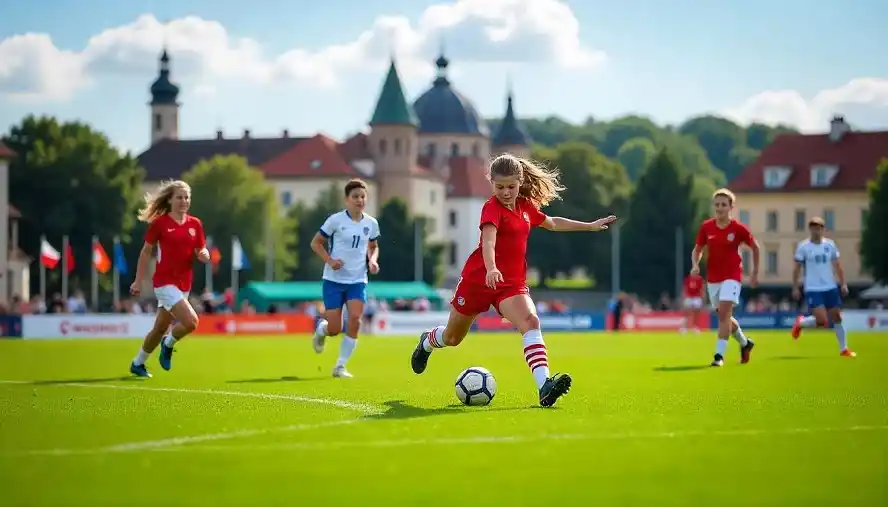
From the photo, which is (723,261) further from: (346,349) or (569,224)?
(569,224)

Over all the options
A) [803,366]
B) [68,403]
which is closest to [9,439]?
[68,403]

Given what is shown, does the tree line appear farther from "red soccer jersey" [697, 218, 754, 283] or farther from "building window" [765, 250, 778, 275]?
"red soccer jersey" [697, 218, 754, 283]

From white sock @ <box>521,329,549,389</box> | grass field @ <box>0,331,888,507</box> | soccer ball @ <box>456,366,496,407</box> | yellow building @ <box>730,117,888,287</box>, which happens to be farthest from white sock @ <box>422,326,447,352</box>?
yellow building @ <box>730,117,888,287</box>

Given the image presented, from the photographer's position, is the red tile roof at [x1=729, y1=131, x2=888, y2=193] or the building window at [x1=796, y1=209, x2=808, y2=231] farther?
the building window at [x1=796, y1=209, x2=808, y2=231]

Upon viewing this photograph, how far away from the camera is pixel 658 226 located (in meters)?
114

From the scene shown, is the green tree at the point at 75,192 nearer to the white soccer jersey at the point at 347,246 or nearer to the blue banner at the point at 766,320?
the blue banner at the point at 766,320

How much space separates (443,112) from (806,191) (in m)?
87.0

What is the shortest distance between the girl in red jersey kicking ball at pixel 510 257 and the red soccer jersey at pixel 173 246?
18.0ft

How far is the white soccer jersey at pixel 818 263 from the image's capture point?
2531cm

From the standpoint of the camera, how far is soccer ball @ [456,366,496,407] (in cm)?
1339

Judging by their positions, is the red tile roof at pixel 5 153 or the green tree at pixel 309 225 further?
the green tree at pixel 309 225

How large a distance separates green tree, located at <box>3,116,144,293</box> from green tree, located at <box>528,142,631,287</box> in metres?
42.9

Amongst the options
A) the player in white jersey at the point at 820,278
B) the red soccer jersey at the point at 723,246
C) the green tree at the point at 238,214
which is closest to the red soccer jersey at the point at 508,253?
the red soccer jersey at the point at 723,246

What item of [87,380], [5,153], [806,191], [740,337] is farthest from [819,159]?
[87,380]
